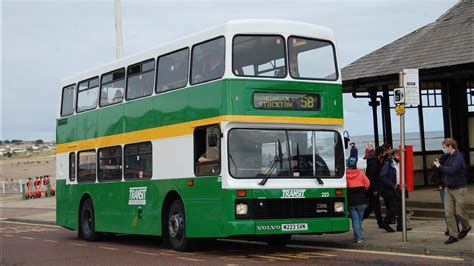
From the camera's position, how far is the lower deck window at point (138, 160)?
15.9 metres

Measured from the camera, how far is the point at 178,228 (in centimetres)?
1478

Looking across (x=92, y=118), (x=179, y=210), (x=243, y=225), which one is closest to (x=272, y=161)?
(x=243, y=225)

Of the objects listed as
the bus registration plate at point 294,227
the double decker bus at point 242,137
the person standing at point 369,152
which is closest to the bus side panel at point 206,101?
the double decker bus at point 242,137

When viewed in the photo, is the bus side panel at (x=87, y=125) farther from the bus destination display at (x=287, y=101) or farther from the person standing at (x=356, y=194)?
the person standing at (x=356, y=194)

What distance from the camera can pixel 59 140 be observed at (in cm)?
2091

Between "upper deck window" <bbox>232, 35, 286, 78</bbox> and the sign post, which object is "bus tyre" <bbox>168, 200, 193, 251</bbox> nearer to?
"upper deck window" <bbox>232, 35, 286, 78</bbox>

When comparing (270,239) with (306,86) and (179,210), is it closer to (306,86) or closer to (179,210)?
(179,210)

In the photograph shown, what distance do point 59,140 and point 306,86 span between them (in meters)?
9.42

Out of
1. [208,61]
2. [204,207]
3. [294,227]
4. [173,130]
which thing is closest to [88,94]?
[173,130]

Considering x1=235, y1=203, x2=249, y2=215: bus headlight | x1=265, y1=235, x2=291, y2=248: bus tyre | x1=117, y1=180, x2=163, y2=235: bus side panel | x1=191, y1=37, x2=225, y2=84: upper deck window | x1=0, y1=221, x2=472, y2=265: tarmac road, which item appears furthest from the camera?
x1=117, y1=180, x2=163, y2=235: bus side panel

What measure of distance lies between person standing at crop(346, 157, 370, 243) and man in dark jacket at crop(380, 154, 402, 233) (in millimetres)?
1019

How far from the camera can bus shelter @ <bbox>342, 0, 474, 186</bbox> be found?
20.5m

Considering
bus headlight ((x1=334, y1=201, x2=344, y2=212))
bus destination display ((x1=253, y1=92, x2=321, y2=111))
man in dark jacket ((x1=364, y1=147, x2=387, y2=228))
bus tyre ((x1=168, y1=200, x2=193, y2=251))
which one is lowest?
bus tyre ((x1=168, y1=200, x2=193, y2=251))

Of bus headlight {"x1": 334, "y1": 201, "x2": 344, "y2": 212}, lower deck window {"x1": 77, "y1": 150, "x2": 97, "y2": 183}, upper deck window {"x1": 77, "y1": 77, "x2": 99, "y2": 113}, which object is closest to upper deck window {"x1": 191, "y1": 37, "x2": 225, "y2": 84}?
bus headlight {"x1": 334, "y1": 201, "x2": 344, "y2": 212}
